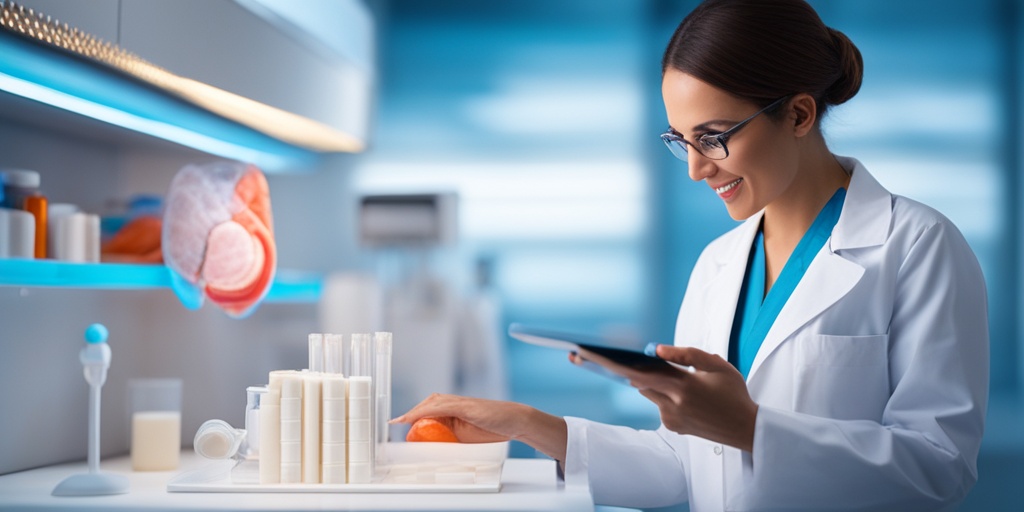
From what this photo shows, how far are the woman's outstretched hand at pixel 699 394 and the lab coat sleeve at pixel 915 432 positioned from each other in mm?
47

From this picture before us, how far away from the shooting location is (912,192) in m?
2.82

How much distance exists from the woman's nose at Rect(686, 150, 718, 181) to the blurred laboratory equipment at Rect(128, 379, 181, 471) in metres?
0.94

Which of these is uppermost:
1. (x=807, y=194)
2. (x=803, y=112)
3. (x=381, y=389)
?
(x=803, y=112)

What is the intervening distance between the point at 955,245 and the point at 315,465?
858 millimetres

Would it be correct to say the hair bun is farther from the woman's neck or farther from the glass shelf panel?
the glass shelf panel

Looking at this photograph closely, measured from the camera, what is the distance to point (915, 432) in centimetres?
110

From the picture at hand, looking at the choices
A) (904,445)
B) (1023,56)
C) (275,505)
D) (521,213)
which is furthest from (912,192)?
(275,505)

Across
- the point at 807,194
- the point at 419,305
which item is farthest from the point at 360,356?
the point at 419,305

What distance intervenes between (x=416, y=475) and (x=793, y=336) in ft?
1.76

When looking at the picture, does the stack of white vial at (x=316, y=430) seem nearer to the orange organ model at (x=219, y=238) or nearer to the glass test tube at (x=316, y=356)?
the glass test tube at (x=316, y=356)

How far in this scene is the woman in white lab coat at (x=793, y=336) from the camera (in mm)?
1093

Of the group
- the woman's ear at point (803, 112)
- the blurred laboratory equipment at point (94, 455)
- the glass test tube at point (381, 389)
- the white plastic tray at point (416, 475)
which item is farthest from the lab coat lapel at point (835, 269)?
the blurred laboratory equipment at point (94, 455)

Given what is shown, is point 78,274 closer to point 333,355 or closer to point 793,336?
point 333,355

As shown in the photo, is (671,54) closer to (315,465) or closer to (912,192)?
(315,465)
